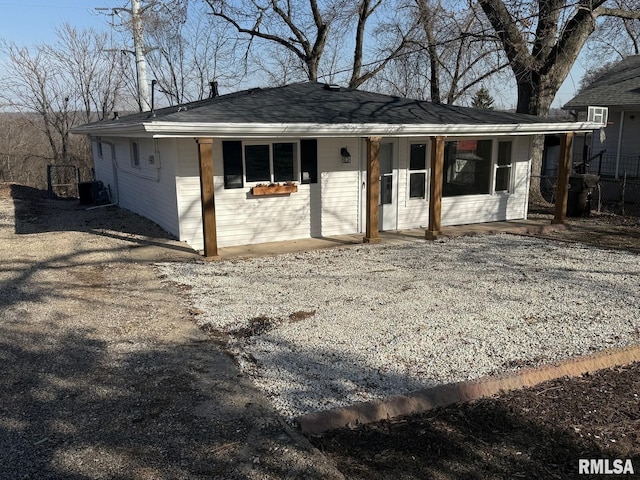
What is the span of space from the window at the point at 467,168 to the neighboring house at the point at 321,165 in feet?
0.08

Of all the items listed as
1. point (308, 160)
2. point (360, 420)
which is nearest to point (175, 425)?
point (360, 420)

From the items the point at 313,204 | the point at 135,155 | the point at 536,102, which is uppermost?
the point at 536,102

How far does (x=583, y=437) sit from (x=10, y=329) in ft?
17.4

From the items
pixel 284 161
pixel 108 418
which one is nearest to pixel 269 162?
pixel 284 161

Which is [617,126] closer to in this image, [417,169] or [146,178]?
[417,169]

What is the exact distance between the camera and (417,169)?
432 inches

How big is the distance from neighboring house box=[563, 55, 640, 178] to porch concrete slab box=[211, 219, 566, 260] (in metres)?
7.04

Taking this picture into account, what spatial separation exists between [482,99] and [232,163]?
26.0 meters

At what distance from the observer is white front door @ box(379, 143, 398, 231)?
1059 centimetres

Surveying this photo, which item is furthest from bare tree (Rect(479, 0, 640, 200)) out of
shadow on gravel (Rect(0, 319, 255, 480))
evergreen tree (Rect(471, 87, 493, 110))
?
evergreen tree (Rect(471, 87, 493, 110))

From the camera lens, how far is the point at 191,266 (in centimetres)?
809

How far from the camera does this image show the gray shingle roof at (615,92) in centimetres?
1720

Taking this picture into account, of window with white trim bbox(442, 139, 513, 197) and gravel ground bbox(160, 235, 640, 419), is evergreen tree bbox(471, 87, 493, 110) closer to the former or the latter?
window with white trim bbox(442, 139, 513, 197)

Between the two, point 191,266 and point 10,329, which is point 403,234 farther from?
point 10,329
